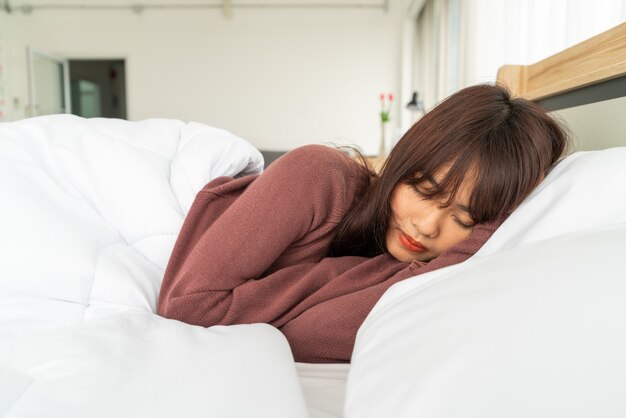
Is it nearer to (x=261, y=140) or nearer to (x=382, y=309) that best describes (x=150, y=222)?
(x=382, y=309)

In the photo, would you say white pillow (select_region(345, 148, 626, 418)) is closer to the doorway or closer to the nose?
the nose

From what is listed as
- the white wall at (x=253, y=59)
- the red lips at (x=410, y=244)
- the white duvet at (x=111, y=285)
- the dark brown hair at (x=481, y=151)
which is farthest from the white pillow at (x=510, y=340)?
the white wall at (x=253, y=59)

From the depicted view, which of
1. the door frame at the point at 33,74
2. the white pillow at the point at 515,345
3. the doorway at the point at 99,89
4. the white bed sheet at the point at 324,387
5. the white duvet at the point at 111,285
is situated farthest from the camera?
the doorway at the point at 99,89

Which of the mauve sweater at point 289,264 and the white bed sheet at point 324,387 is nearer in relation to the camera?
the white bed sheet at point 324,387

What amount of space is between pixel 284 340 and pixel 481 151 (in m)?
0.43

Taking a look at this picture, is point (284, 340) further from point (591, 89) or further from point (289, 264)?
point (591, 89)

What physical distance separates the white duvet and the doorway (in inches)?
285

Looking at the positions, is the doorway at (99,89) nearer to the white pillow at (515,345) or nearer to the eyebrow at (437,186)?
the eyebrow at (437,186)

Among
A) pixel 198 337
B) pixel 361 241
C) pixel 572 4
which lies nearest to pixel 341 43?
pixel 572 4

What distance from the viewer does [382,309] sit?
0.50 m

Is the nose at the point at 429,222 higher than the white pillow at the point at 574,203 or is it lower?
lower

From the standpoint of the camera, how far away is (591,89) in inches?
34.1

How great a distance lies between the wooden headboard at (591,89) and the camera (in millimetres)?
751

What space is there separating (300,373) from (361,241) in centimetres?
33
